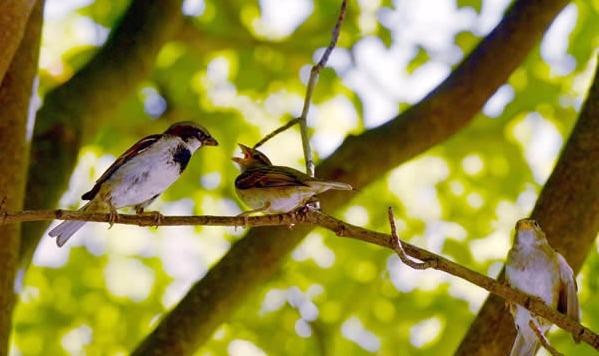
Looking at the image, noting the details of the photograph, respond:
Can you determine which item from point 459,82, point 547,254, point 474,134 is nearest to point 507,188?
point 474,134

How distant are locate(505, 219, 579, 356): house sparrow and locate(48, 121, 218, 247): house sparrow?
4.93 ft

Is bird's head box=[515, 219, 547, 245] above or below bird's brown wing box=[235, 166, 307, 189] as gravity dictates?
below

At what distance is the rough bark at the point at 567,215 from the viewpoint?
4477mm

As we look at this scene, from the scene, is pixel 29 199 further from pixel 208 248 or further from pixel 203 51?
pixel 208 248

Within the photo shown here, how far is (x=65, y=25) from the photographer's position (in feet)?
24.4

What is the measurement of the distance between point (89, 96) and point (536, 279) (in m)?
2.78

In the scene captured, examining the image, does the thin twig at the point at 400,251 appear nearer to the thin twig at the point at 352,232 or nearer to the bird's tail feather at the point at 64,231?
the thin twig at the point at 352,232

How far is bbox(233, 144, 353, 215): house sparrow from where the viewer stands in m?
3.89

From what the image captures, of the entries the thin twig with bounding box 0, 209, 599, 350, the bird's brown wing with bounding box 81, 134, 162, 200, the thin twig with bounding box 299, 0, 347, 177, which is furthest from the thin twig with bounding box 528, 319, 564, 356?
the bird's brown wing with bounding box 81, 134, 162, 200

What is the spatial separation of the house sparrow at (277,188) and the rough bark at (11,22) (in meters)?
1.11

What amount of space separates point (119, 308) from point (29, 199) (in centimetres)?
243

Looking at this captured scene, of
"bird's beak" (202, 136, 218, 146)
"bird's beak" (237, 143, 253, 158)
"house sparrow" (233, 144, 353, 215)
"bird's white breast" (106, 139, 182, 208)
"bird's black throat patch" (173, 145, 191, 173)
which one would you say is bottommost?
"house sparrow" (233, 144, 353, 215)

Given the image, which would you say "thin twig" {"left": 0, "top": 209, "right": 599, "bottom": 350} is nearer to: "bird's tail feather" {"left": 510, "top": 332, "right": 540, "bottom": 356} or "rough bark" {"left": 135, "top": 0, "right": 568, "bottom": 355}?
"bird's tail feather" {"left": 510, "top": 332, "right": 540, "bottom": 356}

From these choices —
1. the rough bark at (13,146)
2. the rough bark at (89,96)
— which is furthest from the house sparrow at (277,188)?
the rough bark at (89,96)
